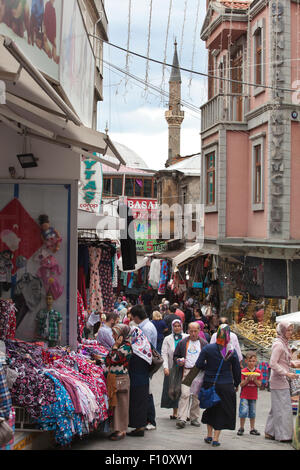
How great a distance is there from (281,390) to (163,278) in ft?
67.1

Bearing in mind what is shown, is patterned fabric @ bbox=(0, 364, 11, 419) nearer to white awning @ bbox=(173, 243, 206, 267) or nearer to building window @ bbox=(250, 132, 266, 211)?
building window @ bbox=(250, 132, 266, 211)

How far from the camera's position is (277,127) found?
56.4 feet

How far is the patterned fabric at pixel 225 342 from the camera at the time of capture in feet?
28.5

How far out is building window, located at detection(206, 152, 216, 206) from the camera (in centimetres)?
2116

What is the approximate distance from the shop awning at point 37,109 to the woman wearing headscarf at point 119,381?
2.45m

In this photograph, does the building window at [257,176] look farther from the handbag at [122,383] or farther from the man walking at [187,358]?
the handbag at [122,383]

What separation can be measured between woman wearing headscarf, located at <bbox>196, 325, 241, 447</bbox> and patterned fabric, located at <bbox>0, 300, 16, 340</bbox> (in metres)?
2.47

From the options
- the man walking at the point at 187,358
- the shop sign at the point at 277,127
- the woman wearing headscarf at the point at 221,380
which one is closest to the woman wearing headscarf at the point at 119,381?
the woman wearing headscarf at the point at 221,380

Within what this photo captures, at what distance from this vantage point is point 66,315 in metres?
9.32

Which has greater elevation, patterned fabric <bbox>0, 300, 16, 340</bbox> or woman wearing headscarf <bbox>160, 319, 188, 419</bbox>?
patterned fabric <bbox>0, 300, 16, 340</bbox>

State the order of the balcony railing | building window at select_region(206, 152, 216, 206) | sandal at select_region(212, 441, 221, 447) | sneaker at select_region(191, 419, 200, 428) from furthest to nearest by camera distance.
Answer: building window at select_region(206, 152, 216, 206)
the balcony railing
sneaker at select_region(191, 419, 200, 428)
sandal at select_region(212, 441, 221, 447)

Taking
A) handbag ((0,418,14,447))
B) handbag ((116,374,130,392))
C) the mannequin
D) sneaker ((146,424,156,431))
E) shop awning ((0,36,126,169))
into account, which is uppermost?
shop awning ((0,36,126,169))

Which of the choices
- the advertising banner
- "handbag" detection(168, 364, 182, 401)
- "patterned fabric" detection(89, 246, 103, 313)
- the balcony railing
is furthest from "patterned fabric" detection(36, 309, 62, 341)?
the balcony railing

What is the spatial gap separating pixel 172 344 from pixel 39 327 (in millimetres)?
2658
